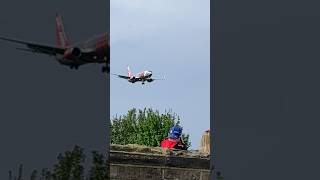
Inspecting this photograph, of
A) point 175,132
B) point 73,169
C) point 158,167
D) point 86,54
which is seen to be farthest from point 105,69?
point 73,169

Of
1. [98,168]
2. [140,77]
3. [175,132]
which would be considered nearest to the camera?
[140,77]

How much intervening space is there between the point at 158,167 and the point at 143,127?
84 cm

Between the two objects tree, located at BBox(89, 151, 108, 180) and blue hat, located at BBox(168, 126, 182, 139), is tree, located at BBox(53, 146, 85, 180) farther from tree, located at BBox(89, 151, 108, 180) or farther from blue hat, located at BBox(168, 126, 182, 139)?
blue hat, located at BBox(168, 126, 182, 139)

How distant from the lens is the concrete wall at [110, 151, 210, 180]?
7.74 m

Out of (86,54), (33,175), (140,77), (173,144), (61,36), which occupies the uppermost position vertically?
(61,36)

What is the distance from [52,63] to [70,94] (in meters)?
0.26

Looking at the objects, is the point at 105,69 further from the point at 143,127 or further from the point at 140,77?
the point at 143,127

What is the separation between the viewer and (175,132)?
7.86 metres

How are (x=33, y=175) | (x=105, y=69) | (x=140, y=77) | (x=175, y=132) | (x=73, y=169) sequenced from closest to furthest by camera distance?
(x=140, y=77), (x=105, y=69), (x=175, y=132), (x=33, y=175), (x=73, y=169)

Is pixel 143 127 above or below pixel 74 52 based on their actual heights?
below
